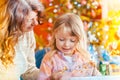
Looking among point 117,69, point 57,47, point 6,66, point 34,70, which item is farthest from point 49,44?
point 117,69

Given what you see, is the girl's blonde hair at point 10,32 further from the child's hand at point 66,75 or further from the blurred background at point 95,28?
the child's hand at point 66,75

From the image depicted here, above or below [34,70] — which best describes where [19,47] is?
above

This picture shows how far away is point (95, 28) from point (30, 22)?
1.25 ft

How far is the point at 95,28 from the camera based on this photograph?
148 cm

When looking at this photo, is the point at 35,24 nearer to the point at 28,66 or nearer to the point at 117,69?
the point at 28,66

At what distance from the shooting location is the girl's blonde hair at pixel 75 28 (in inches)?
56.9

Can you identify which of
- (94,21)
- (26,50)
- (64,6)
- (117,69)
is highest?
(64,6)

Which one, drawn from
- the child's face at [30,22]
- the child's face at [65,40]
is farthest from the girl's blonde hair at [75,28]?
the child's face at [30,22]

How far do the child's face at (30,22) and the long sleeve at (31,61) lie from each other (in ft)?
0.11

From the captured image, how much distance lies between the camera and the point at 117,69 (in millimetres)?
1491

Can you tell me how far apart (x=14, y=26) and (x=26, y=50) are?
0.50ft

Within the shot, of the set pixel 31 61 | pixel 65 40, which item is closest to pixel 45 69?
pixel 31 61

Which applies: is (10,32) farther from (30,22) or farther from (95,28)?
(95,28)

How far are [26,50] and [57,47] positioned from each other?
0.58 ft
